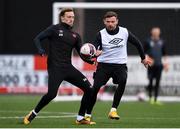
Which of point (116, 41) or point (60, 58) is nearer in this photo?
point (60, 58)

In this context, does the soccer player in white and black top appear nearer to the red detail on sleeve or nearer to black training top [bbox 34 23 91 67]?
black training top [bbox 34 23 91 67]

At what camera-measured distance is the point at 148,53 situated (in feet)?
79.9

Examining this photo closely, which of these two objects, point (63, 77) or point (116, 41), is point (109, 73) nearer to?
point (116, 41)

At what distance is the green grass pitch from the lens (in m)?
14.8

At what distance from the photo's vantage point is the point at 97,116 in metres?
17.5

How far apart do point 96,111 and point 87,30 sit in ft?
22.0

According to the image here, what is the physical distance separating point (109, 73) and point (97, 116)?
6.64 feet

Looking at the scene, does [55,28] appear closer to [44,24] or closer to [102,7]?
[102,7]

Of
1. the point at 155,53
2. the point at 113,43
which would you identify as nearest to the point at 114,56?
the point at 113,43

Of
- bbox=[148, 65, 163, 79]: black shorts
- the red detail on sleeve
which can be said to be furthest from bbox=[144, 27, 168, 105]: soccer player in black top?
the red detail on sleeve

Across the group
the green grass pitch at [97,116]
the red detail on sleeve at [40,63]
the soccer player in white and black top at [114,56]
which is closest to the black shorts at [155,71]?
the green grass pitch at [97,116]

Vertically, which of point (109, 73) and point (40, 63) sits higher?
point (109, 73)

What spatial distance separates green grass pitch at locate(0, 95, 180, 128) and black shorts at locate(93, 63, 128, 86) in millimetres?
797

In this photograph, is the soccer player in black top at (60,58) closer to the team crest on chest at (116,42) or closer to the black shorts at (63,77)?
the black shorts at (63,77)
